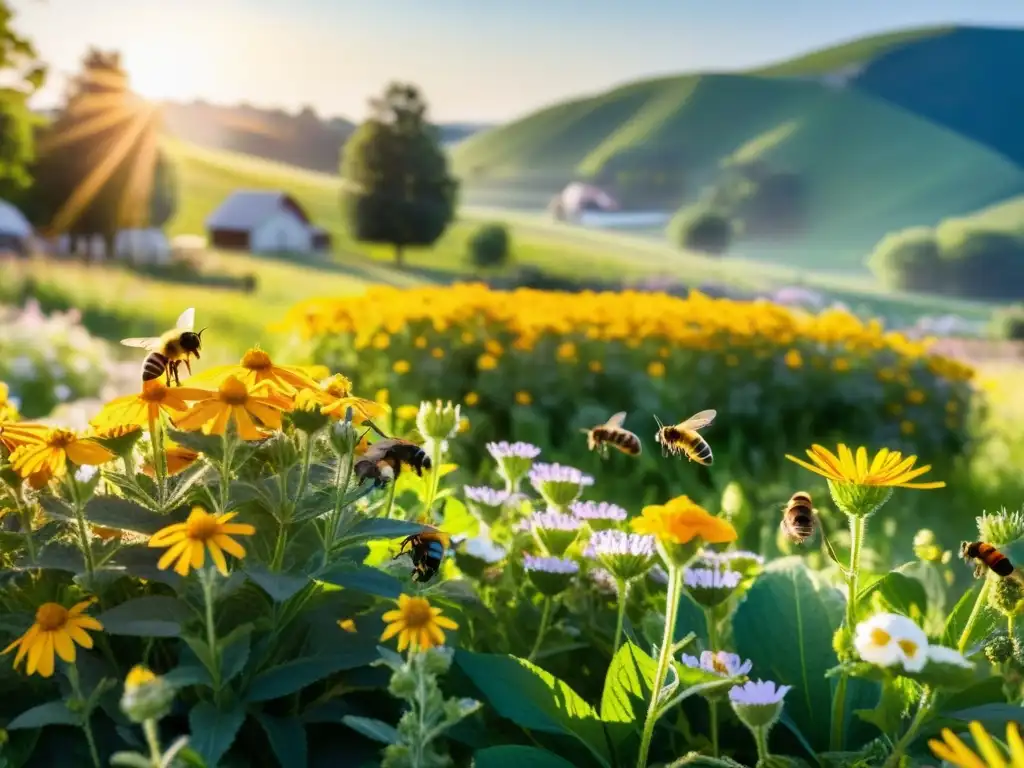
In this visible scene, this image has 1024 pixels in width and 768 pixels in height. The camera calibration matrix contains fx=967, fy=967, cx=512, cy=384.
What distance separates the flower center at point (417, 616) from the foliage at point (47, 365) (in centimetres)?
564

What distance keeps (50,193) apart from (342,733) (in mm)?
33367

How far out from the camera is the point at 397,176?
34188mm

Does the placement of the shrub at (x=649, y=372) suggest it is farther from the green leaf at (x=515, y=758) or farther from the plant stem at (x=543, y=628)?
the green leaf at (x=515, y=758)

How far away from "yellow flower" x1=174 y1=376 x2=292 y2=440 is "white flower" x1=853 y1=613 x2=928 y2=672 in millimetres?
788

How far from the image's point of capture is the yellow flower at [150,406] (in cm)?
130

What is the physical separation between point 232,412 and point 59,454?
0.23 metres

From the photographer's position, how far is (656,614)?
1.72 metres

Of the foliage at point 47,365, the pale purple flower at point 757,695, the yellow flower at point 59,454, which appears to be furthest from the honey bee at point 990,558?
the foliage at point 47,365

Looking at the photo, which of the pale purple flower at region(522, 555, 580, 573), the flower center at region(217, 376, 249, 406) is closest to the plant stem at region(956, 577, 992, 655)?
the pale purple flower at region(522, 555, 580, 573)

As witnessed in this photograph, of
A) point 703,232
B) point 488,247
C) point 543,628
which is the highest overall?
point 703,232

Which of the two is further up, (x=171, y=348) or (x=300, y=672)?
(x=171, y=348)

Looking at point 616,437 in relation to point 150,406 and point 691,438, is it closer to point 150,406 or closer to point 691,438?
point 691,438

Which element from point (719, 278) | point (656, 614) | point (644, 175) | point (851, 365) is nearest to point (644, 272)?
point (719, 278)

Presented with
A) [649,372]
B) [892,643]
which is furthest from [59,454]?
[649,372]
